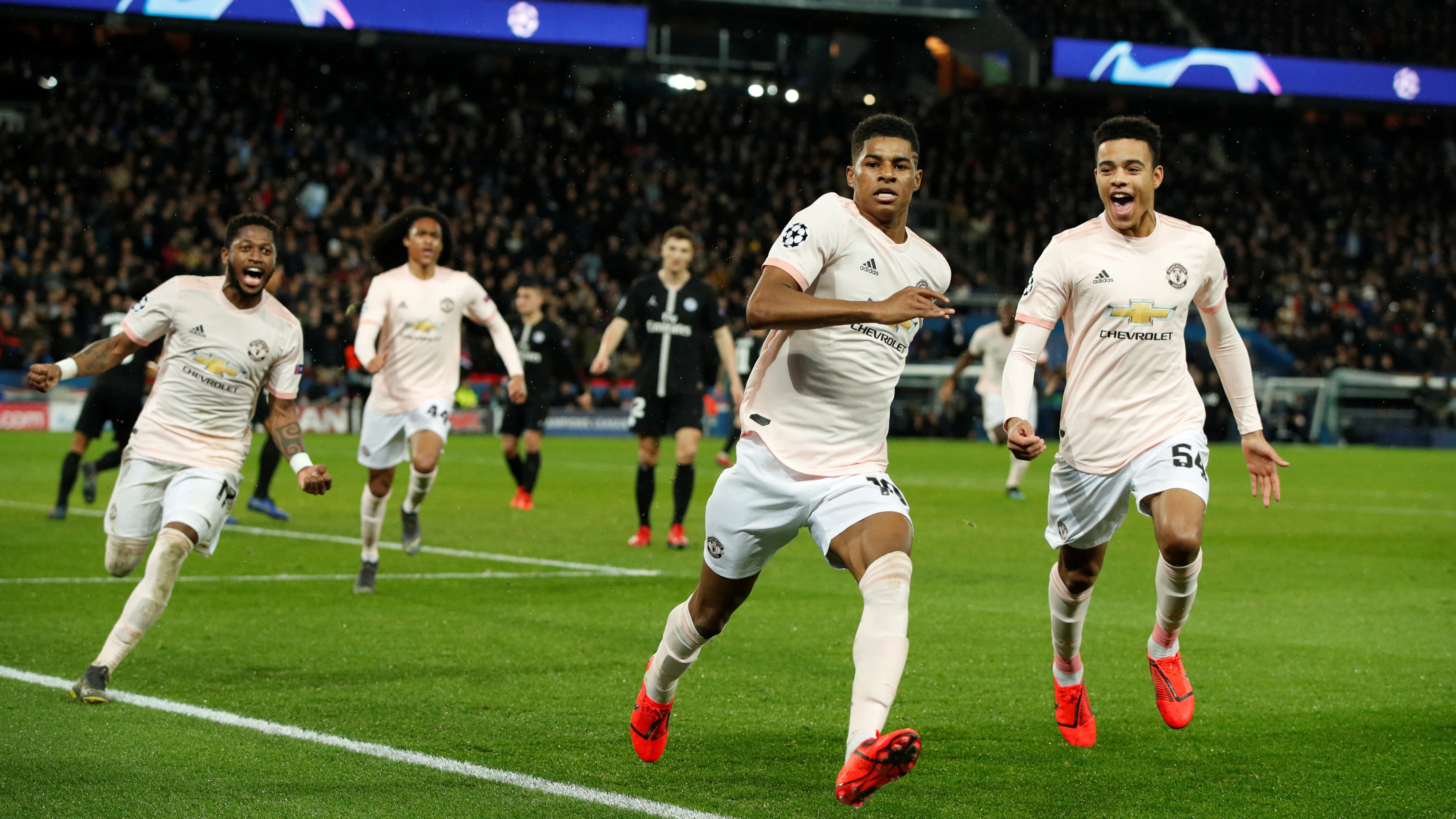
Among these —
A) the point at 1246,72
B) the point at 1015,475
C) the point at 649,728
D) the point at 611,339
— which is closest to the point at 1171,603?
the point at 649,728

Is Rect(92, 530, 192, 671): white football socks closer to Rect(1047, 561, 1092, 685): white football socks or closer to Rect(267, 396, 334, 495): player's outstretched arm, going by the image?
Rect(267, 396, 334, 495): player's outstretched arm

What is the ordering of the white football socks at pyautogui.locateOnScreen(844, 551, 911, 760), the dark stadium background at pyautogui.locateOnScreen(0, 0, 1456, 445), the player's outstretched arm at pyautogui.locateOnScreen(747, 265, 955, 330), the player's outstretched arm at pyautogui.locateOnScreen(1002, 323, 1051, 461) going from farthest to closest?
the dark stadium background at pyautogui.locateOnScreen(0, 0, 1456, 445) → the player's outstretched arm at pyautogui.locateOnScreen(1002, 323, 1051, 461) → the player's outstretched arm at pyautogui.locateOnScreen(747, 265, 955, 330) → the white football socks at pyautogui.locateOnScreen(844, 551, 911, 760)

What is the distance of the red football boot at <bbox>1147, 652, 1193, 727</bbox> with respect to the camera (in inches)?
231

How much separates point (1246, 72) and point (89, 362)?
3928 cm

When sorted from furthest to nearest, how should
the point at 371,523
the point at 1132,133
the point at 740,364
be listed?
the point at 740,364 < the point at 371,523 < the point at 1132,133

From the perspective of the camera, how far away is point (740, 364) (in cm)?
2661

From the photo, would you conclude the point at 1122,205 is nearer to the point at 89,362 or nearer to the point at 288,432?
the point at 288,432

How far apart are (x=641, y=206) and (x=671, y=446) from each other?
9.82 metres

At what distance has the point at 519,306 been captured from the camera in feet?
53.1

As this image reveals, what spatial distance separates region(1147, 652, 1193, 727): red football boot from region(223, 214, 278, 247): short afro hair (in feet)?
13.7

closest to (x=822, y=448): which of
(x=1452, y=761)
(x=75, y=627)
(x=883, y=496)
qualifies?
(x=883, y=496)

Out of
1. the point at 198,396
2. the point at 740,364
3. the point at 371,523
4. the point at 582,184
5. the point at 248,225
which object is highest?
the point at 582,184

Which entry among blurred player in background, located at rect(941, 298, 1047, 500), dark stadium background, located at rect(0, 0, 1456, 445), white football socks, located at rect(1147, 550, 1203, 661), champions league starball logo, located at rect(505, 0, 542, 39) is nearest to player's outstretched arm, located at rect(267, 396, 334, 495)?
white football socks, located at rect(1147, 550, 1203, 661)

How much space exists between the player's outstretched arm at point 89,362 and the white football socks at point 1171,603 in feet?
14.5
